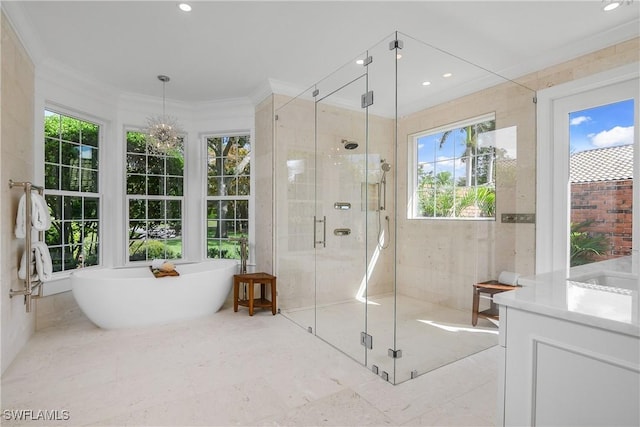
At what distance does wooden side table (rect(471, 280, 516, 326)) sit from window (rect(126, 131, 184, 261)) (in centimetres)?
372

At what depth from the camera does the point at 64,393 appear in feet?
7.02

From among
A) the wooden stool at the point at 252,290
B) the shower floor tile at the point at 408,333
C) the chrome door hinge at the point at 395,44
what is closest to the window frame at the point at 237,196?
the wooden stool at the point at 252,290

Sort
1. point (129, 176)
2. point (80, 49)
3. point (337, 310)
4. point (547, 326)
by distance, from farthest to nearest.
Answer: point (129, 176)
point (337, 310)
point (80, 49)
point (547, 326)

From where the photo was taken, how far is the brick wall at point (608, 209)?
2.65 metres

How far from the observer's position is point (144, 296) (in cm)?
332

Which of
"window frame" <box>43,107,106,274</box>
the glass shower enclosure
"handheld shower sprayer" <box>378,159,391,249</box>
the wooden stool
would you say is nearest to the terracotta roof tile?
the glass shower enclosure

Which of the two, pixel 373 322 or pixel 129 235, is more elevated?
pixel 129 235

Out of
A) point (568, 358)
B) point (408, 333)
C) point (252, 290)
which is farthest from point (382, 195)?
point (568, 358)

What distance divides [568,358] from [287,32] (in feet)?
9.42

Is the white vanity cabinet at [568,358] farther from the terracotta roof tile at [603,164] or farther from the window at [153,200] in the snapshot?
the window at [153,200]

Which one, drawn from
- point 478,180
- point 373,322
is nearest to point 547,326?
point 373,322

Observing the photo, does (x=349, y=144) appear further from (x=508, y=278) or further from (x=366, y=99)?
(x=508, y=278)

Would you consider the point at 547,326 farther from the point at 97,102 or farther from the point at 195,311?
the point at 97,102

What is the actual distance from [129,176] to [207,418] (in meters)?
3.41
